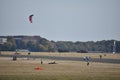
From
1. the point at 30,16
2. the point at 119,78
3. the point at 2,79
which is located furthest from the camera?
the point at 30,16

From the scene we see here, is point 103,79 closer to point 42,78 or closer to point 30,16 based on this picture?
point 42,78

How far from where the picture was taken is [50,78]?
41.0 metres

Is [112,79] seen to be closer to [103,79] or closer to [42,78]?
[103,79]

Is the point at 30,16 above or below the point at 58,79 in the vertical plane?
above

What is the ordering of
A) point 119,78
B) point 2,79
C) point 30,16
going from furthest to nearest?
point 30,16
point 119,78
point 2,79

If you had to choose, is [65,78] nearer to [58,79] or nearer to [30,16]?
[58,79]

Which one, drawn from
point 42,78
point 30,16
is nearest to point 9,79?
point 42,78

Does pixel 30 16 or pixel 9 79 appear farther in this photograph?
pixel 30 16

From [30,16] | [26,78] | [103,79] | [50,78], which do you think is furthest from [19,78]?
[30,16]

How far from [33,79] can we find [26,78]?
3.76 ft

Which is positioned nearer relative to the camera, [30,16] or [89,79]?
[89,79]

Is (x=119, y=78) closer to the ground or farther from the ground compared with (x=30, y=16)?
closer to the ground

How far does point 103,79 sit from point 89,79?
159 cm

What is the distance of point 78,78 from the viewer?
41.4m
